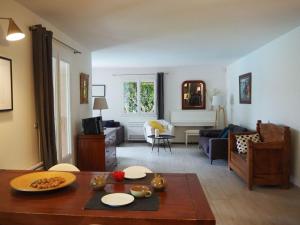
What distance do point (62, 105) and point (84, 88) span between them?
109 cm

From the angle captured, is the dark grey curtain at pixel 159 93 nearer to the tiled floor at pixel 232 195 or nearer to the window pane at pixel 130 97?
the window pane at pixel 130 97

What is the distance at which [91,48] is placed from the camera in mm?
5492

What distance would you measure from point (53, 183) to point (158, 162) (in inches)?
172

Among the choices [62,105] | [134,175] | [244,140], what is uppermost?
[62,105]

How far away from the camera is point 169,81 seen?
8.73 meters

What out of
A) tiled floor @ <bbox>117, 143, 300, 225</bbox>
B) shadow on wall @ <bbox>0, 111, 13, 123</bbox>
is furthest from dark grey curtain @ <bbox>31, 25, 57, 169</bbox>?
tiled floor @ <bbox>117, 143, 300, 225</bbox>

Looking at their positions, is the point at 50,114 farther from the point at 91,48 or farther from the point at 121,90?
the point at 121,90

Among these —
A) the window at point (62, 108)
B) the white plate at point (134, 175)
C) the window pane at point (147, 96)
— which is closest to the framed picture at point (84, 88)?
the window at point (62, 108)

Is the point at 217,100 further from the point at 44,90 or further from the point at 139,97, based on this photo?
the point at 44,90

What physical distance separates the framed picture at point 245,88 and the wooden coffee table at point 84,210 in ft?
16.0

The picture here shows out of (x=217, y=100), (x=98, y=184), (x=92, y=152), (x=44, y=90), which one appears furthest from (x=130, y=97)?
(x=98, y=184)

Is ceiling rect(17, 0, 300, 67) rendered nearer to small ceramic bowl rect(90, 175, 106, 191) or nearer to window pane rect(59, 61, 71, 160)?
window pane rect(59, 61, 71, 160)

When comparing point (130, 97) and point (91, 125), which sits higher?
point (130, 97)

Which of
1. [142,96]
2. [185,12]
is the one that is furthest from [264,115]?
[142,96]
